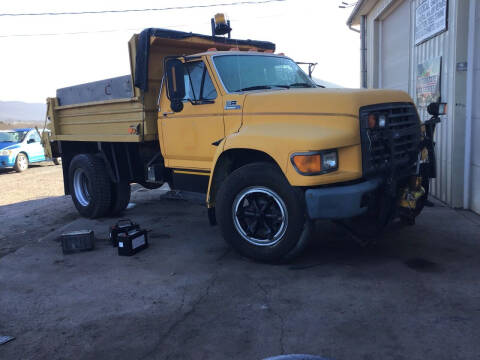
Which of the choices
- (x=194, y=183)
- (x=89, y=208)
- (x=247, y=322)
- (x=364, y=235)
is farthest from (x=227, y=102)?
(x=89, y=208)

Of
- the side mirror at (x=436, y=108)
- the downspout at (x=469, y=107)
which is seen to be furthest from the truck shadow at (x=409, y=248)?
the side mirror at (x=436, y=108)

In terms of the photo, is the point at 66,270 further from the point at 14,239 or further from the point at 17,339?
the point at 14,239

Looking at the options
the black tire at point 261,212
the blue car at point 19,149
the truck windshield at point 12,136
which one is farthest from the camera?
the truck windshield at point 12,136

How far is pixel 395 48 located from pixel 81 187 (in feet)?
24.4

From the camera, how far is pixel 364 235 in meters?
Answer: 4.77

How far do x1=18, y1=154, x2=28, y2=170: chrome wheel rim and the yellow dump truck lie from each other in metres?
11.1

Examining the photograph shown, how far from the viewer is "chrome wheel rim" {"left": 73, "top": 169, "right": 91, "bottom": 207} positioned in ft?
25.5

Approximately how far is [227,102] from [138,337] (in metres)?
2.67

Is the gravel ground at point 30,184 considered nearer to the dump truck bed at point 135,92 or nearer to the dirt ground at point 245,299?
the dump truck bed at point 135,92

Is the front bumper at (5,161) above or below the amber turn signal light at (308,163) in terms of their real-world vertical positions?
below

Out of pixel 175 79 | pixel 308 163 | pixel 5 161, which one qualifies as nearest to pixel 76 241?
pixel 175 79

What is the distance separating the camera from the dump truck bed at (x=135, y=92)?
6059 millimetres

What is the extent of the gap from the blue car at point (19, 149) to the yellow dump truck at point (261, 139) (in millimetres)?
10794

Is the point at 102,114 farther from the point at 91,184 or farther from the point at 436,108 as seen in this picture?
the point at 436,108
